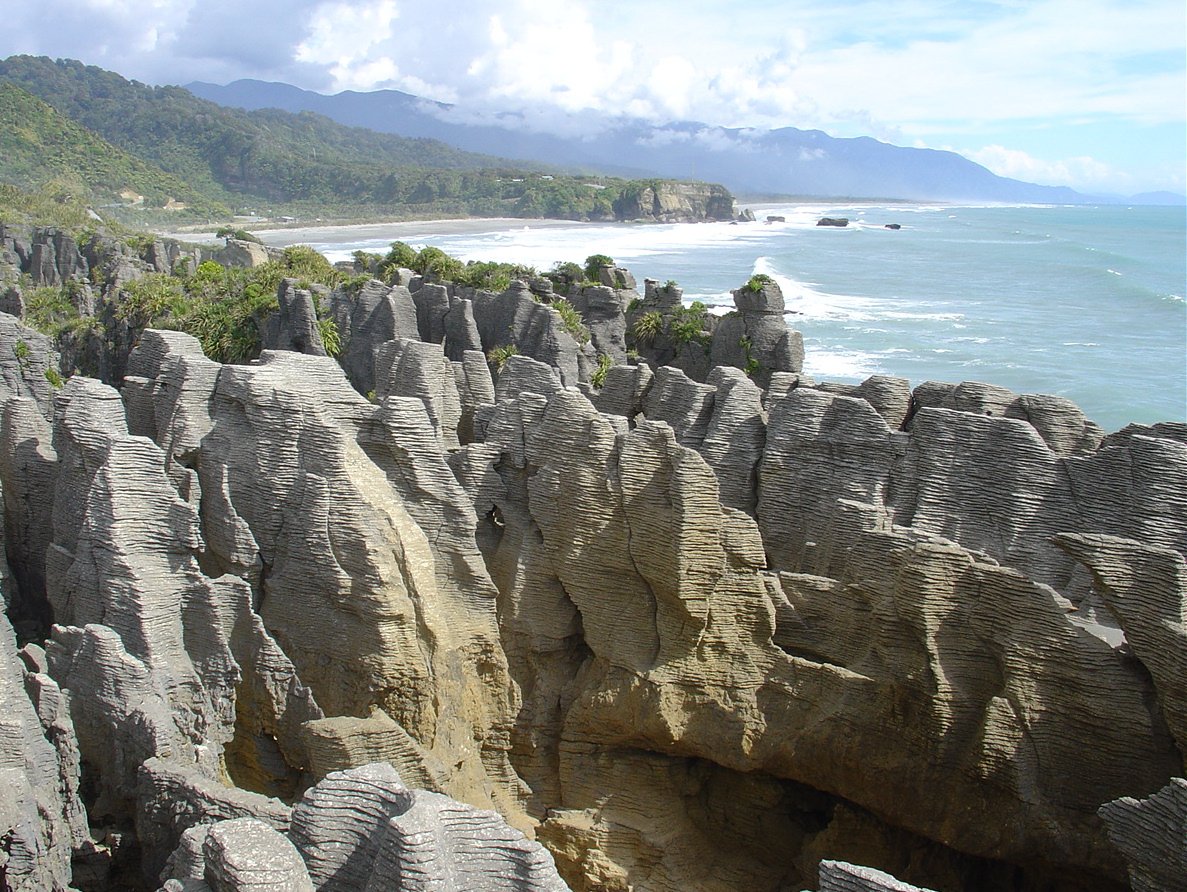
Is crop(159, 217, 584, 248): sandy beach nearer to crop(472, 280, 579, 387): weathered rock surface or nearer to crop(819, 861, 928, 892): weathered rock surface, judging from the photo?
crop(472, 280, 579, 387): weathered rock surface

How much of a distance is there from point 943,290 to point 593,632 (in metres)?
83.0

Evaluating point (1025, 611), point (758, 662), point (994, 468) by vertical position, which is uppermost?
point (994, 468)

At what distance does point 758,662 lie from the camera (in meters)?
11.7

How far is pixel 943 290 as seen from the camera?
88375mm

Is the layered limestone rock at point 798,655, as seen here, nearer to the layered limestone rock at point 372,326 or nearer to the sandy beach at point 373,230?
the layered limestone rock at point 372,326

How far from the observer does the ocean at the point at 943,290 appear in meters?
54.6

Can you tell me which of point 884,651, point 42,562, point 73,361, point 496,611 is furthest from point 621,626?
point 73,361

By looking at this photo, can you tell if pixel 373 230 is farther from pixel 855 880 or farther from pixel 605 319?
pixel 855 880

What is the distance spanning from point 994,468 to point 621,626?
5.21 metres

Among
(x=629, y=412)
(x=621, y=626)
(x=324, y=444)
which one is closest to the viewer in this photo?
(x=324, y=444)

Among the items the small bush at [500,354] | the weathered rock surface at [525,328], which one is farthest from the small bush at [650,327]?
the small bush at [500,354]

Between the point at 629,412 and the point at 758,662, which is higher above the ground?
the point at 629,412

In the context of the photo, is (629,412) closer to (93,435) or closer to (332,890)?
(93,435)

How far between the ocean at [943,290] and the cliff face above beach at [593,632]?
3152 cm
